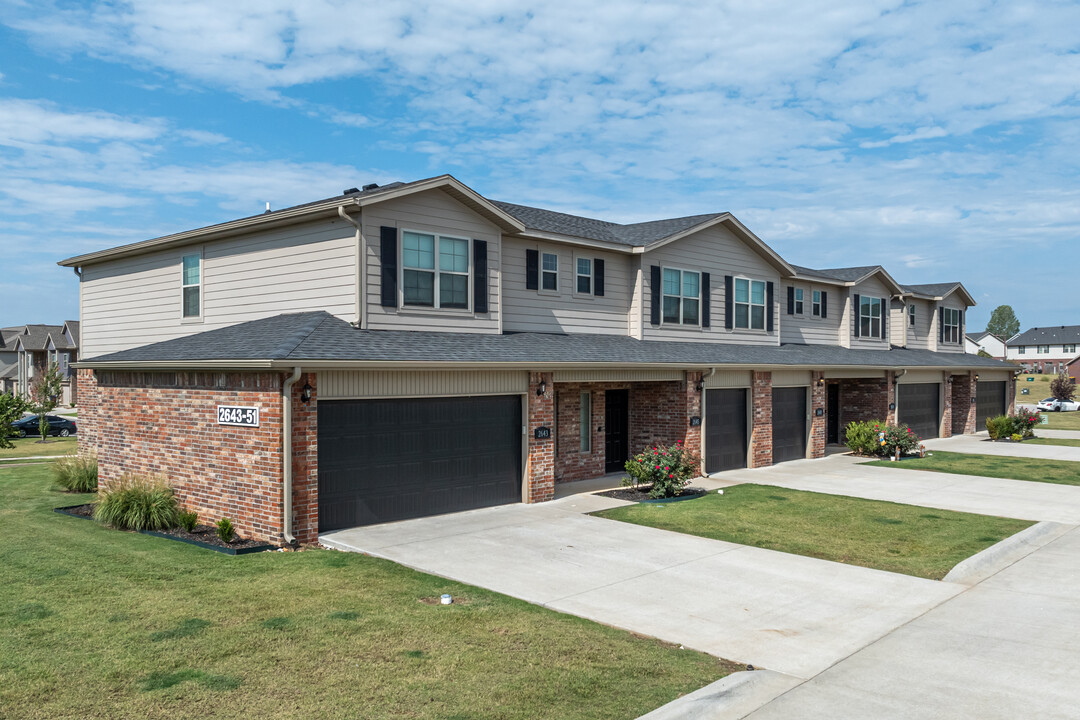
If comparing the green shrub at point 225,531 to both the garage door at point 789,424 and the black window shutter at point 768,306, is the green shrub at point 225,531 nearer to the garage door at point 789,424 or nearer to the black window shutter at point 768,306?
the garage door at point 789,424

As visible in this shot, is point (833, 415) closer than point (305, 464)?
No

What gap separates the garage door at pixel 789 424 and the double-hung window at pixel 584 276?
6.98 metres

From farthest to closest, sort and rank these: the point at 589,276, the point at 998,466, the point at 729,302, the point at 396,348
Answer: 1. the point at 729,302
2. the point at 998,466
3. the point at 589,276
4. the point at 396,348

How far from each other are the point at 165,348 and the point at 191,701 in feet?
36.3

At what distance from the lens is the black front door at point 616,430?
20.8 metres

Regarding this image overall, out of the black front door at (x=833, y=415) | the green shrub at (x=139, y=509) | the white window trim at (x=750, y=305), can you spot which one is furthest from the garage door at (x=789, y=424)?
the green shrub at (x=139, y=509)

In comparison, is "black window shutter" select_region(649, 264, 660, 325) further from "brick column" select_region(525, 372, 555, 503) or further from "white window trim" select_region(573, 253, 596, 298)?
"brick column" select_region(525, 372, 555, 503)

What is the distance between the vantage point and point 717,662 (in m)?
7.63

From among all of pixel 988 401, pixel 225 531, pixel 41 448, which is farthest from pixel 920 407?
pixel 41 448

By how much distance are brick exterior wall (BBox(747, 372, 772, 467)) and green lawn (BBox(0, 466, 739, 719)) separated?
13.7m

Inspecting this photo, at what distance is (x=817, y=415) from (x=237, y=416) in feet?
59.8

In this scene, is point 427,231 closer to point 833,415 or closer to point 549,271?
point 549,271

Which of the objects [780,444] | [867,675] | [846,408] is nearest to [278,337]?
[867,675]

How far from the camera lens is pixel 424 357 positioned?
13680 mm
